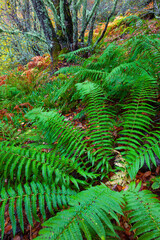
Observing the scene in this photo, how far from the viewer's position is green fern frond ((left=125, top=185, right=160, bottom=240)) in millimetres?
668

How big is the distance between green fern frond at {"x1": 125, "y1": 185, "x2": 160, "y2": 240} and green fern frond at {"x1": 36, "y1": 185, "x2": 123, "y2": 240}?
12 centimetres

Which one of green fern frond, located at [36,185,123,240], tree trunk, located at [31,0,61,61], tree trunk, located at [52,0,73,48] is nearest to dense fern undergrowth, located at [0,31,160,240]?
green fern frond, located at [36,185,123,240]

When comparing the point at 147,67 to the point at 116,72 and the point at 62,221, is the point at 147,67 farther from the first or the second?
the point at 62,221

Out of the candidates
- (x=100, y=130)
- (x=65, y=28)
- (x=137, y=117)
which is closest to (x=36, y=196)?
(x=100, y=130)

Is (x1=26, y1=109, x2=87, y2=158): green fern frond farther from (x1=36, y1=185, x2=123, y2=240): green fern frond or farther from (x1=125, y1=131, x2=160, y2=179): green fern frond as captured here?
(x1=36, y1=185, x2=123, y2=240): green fern frond

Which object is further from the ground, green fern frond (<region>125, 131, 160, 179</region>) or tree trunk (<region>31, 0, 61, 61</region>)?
tree trunk (<region>31, 0, 61, 61</region>)

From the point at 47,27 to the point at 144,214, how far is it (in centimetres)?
574

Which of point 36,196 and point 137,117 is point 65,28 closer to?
point 137,117

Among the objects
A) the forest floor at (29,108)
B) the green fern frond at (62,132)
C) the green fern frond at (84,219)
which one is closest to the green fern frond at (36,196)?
the green fern frond at (84,219)

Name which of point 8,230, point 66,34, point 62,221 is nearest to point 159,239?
point 62,221

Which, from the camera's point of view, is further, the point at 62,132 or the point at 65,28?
the point at 65,28

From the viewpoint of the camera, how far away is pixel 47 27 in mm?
4609

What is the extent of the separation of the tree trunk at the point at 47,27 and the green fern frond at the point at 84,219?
5.35 meters

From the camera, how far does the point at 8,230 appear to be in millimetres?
1266
